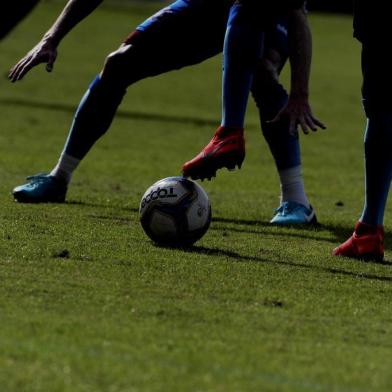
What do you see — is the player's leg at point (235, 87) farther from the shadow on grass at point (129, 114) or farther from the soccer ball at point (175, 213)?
the shadow on grass at point (129, 114)

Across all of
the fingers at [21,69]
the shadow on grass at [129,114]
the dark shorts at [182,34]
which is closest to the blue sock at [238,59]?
the dark shorts at [182,34]

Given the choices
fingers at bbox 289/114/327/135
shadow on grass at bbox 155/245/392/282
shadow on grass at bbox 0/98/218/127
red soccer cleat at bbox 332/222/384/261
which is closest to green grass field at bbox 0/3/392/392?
shadow on grass at bbox 155/245/392/282

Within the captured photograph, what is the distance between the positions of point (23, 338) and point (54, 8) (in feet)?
132

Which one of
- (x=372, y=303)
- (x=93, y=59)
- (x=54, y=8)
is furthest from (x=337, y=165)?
(x=54, y=8)

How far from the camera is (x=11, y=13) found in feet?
83.0

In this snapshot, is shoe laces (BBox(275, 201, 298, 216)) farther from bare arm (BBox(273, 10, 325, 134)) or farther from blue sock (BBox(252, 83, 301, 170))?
bare arm (BBox(273, 10, 325, 134))

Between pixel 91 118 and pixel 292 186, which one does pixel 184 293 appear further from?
pixel 91 118

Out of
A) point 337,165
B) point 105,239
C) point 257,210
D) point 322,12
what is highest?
point 105,239

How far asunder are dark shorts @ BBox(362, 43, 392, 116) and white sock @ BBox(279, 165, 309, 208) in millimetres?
1921

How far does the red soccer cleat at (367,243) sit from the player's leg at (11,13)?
17896mm

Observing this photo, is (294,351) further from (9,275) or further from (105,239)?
(105,239)

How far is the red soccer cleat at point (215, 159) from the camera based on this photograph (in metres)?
7.05

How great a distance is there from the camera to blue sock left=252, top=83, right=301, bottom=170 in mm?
8617

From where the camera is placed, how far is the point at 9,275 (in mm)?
5883
